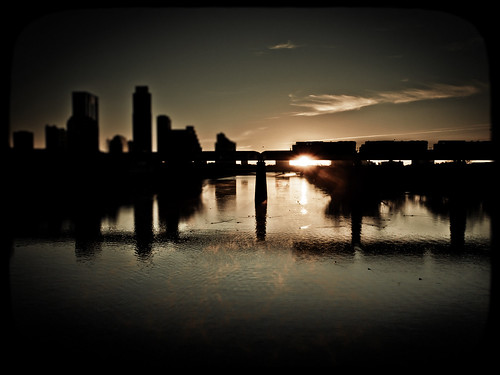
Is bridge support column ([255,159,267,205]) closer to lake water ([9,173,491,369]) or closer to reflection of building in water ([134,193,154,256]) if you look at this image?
reflection of building in water ([134,193,154,256])

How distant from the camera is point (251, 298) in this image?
15.2 metres

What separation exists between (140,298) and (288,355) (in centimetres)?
785

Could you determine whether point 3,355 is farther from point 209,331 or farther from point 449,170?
point 449,170

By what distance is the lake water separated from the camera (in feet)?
34.5

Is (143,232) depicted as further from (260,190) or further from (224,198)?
(224,198)

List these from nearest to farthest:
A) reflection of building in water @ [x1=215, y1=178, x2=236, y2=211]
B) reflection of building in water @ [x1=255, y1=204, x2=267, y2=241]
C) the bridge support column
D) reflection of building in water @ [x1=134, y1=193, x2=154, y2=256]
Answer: reflection of building in water @ [x1=134, y1=193, x2=154, y2=256] → reflection of building in water @ [x1=255, y1=204, x2=267, y2=241] → reflection of building in water @ [x1=215, y1=178, x2=236, y2=211] → the bridge support column

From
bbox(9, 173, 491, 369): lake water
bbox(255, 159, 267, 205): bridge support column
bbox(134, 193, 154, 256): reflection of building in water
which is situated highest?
bbox(255, 159, 267, 205): bridge support column

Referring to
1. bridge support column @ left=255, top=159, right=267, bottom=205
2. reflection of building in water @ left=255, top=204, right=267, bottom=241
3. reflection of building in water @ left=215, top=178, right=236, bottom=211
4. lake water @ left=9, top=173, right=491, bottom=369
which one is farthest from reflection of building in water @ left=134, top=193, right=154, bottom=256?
bridge support column @ left=255, top=159, right=267, bottom=205

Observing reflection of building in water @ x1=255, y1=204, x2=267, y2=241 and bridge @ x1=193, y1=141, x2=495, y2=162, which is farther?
bridge @ x1=193, y1=141, x2=495, y2=162

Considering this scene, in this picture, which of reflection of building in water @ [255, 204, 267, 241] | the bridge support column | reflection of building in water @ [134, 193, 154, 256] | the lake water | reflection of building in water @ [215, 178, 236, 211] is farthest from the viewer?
the bridge support column

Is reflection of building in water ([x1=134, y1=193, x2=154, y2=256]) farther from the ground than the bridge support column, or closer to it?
closer to it

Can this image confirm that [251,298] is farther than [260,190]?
No

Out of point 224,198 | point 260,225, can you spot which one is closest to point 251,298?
point 260,225

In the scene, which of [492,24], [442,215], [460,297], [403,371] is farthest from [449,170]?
[492,24]
